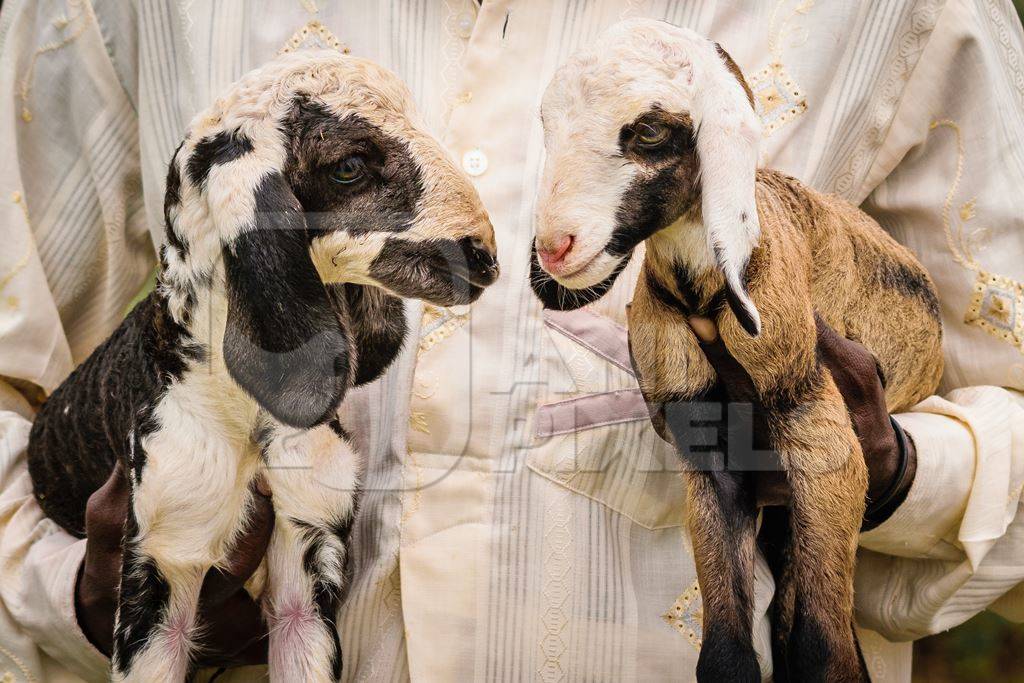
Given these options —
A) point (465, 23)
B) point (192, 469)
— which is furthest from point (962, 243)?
point (192, 469)

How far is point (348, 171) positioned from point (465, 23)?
35 cm

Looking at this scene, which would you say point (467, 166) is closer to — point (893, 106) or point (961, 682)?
point (893, 106)

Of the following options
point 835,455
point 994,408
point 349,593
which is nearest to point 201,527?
point 349,593

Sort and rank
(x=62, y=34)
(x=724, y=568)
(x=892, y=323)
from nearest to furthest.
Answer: (x=724, y=568) < (x=892, y=323) < (x=62, y=34)

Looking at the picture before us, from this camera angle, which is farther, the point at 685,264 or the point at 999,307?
the point at 999,307

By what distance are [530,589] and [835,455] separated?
338 millimetres

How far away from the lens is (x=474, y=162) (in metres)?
0.87

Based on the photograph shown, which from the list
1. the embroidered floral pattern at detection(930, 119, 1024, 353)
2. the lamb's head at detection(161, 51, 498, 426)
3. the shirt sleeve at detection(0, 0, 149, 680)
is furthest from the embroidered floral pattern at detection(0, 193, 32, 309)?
the embroidered floral pattern at detection(930, 119, 1024, 353)

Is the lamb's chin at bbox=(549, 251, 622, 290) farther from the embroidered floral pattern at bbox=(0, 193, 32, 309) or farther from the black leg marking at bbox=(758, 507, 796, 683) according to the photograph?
the embroidered floral pattern at bbox=(0, 193, 32, 309)

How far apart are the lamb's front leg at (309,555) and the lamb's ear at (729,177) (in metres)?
0.35

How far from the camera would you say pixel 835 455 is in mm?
683

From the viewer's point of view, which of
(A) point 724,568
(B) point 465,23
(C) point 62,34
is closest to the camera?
(A) point 724,568

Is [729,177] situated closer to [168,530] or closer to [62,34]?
[168,530]

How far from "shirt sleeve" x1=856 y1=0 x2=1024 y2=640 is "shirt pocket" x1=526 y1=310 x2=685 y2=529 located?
0.29 metres
